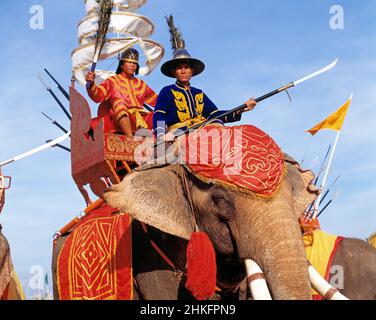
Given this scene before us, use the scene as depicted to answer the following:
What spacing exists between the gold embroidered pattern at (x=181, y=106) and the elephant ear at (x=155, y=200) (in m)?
1.27

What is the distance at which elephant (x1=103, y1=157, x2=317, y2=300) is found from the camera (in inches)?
233

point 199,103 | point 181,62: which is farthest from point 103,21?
point 199,103

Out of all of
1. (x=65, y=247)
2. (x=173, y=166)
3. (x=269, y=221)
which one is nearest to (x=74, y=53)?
(x=65, y=247)

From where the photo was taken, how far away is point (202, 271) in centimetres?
633

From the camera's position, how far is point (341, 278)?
10578 mm

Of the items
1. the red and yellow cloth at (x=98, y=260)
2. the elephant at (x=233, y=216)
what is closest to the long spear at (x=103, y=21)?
the red and yellow cloth at (x=98, y=260)

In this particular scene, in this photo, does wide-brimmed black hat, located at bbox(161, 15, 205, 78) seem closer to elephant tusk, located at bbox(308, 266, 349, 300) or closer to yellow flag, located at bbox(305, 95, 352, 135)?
elephant tusk, located at bbox(308, 266, 349, 300)

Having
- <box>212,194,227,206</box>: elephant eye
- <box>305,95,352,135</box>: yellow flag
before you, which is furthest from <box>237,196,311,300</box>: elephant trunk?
<box>305,95,352,135</box>: yellow flag

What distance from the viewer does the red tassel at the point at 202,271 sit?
20.8ft

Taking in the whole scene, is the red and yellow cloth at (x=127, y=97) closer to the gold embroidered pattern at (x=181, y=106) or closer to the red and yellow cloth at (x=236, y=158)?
the gold embroidered pattern at (x=181, y=106)

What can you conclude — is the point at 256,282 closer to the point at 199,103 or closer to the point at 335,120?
the point at 199,103

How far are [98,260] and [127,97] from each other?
2821 mm

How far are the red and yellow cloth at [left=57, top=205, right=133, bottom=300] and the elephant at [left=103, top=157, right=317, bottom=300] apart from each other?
2.19 feet
